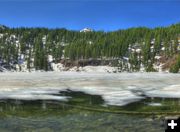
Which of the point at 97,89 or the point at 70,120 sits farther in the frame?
the point at 97,89

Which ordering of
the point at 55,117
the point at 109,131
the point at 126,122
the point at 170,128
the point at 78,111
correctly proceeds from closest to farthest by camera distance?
the point at 170,128
the point at 109,131
the point at 126,122
the point at 55,117
the point at 78,111

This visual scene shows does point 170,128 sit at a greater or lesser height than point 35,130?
greater

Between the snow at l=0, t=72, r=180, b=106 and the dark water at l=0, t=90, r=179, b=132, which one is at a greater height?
the snow at l=0, t=72, r=180, b=106

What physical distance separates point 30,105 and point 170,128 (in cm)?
2120

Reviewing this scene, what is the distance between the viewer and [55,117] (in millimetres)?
23906

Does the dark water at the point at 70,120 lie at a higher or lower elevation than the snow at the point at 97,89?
lower

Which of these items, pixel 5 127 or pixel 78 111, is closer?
pixel 5 127

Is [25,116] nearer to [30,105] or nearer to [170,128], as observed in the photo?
[30,105]

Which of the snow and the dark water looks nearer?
the dark water

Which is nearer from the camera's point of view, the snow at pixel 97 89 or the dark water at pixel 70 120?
the dark water at pixel 70 120

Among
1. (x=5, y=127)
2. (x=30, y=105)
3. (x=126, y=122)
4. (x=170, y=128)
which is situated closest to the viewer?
(x=170, y=128)

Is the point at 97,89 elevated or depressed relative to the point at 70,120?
elevated

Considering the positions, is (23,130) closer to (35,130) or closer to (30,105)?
(35,130)

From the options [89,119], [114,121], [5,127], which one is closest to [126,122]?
Result: [114,121]
